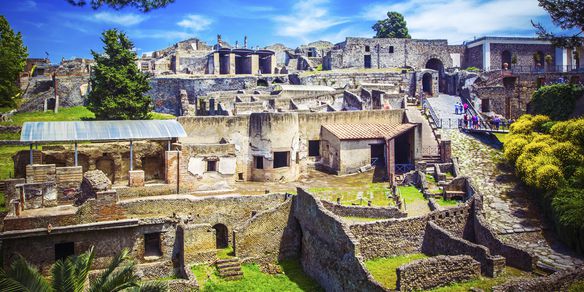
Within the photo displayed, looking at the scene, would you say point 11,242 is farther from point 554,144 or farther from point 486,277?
point 554,144

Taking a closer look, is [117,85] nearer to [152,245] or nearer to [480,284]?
[152,245]

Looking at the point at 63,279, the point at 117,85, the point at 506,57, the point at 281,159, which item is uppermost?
the point at 506,57

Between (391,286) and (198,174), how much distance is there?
13301 millimetres

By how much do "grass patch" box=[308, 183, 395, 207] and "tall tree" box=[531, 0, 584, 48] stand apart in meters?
9.50

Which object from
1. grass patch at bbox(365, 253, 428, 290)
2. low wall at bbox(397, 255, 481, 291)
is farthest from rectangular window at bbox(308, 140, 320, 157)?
low wall at bbox(397, 255, 481, 291)

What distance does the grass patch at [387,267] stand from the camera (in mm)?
17628

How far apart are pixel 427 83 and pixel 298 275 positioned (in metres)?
32.0

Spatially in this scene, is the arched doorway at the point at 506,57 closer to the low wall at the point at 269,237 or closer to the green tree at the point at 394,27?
the green tree at the point at 394,27

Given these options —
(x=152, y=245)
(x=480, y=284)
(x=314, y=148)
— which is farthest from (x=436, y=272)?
(x=314, y=148)

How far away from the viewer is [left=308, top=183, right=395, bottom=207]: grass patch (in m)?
25.0

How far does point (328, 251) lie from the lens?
66.1ft

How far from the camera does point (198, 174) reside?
89.9 feet

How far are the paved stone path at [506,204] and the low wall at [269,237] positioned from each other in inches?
331

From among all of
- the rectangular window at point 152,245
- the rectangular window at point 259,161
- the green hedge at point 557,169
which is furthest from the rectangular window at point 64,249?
the green hedge at point 557,169
